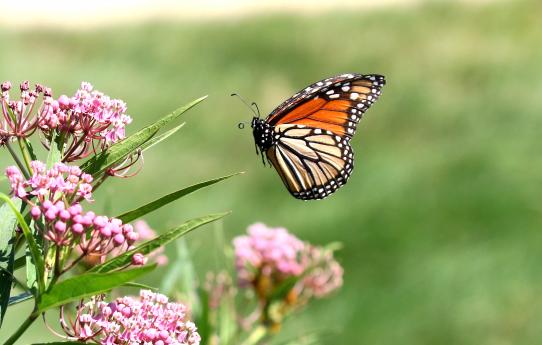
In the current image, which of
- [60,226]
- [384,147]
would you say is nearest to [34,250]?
[60,226]

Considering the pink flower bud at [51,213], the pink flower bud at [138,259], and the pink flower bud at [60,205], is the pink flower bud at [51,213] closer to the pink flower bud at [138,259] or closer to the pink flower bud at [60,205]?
the pink flower bud at [60,205]

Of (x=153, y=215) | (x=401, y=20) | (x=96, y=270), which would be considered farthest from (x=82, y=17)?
(x=96, y=270)

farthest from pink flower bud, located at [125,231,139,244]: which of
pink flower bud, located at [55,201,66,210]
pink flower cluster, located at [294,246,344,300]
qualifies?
pink flower cluster, located at [294,246,344,300]

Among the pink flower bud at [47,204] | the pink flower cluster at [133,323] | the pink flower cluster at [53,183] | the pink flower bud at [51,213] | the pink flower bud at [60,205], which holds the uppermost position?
the pink flower cluster at [53,183]

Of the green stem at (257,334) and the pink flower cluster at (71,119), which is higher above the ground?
the pink flower cluster at (71,119)

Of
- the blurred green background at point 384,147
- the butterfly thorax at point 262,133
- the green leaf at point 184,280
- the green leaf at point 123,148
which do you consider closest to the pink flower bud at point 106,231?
the green leaf at point 123,148

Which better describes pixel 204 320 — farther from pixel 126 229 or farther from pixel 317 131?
pixel 126 229

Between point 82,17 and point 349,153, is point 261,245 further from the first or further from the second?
point 82,17

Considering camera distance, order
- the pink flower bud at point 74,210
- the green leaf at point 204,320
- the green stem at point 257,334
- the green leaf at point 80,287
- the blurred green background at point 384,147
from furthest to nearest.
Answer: the blurred green background at point 384,147 < the green stem at point 257,334 < the green leaf at point 204,320 < the pink flower bud at point 74,210 < the green leaf at point 80,287
